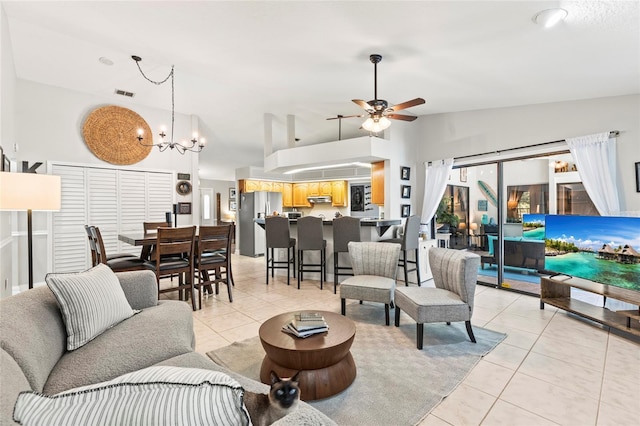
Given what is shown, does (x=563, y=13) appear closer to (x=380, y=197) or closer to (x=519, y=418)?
(x=519, y=418)

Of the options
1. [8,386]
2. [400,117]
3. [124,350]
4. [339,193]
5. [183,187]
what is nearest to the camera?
[8,386]

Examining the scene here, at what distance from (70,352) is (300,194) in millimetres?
7355

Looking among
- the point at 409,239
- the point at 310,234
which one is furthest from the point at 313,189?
the point at 409,239

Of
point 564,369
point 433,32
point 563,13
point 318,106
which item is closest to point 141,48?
point 318,106

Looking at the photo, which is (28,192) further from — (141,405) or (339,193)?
(339,193)

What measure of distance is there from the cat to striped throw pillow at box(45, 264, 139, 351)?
125 centimetres

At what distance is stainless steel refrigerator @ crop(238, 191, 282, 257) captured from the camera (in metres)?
7.61

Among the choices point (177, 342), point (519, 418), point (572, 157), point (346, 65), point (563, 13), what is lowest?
point (519, 418)

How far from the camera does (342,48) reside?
2988mm

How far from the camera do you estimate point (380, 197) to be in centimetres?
528

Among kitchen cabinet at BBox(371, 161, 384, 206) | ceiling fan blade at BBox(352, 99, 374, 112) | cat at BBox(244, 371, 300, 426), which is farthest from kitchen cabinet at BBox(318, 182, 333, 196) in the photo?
cat at BBox(244, 371, 300, 426)

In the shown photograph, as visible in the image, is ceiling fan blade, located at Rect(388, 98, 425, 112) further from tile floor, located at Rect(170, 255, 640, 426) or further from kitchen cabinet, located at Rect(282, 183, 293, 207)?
kitchen cabinet, located at Rect(282, 183, 293, 207)

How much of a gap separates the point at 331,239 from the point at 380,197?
1160mm

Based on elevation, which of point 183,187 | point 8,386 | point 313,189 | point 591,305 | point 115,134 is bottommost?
point 591,305
